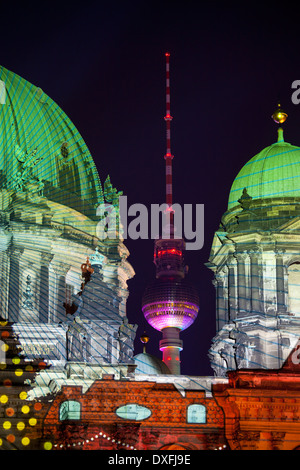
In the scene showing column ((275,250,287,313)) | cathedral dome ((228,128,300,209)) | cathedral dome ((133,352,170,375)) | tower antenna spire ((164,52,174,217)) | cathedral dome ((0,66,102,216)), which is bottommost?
cathedral dome ((133,352,170,375))

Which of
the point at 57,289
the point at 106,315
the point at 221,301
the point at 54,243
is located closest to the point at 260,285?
the point at 221,301

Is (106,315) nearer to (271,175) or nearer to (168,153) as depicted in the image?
(271,175)

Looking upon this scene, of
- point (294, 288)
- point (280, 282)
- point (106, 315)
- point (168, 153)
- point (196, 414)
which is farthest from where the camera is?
point (168, 153)

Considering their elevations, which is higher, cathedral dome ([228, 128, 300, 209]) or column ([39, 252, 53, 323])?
cathedral dome ([228, 128, 300, 209])

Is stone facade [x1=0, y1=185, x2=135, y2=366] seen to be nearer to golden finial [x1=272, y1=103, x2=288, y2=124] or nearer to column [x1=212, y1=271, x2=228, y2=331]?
column [x1=212, y1=271, x2=228, y2=331]

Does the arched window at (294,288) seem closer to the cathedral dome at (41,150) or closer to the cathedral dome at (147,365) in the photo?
the cathedral dome at (147,365)

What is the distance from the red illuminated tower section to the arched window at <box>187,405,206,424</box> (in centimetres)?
2355

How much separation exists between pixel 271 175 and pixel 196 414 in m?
14.2

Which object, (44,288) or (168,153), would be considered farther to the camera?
(168,153)

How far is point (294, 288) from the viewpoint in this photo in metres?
70.2

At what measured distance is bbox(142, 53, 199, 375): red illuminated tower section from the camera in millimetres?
90000

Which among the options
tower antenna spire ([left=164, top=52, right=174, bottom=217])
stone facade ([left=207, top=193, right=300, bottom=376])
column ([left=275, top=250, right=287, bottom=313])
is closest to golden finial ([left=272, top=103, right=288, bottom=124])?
stone facade ([left=207, top=193, right=300, bottom=376])

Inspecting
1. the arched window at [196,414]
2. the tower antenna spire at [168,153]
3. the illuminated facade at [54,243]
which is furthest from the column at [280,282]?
the tower antenna spire at [168,153]
